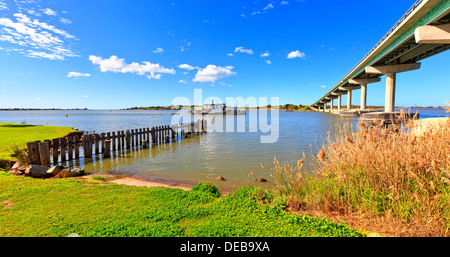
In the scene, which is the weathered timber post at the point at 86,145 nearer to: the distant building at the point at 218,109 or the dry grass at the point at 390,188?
the dry grass at the point at 390,188

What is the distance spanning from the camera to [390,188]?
3898 mm

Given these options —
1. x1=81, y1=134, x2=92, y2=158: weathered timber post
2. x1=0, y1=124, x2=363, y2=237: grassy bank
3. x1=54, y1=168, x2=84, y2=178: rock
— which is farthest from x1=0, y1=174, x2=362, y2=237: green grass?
x1=81, y1=134, x2=92, y2=158: weathered timber post

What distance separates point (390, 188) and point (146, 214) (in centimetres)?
474

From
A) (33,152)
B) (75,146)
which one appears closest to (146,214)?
(33,152)

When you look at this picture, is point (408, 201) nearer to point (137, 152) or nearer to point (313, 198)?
point (313, 198)

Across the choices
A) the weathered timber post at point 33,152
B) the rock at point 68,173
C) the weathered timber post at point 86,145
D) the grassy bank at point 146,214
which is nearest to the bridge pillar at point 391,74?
the grassy bank at point 146,214

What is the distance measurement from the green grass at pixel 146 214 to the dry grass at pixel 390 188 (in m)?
0.69

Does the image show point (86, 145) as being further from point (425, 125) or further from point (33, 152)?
point (425, 125)

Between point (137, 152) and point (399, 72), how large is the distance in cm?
4454

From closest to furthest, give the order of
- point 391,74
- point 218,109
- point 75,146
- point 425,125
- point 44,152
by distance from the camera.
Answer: point 425,125 < point 44,152 < point 75,146 < point 391,74 < point 218,109

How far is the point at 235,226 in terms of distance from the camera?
374 centimetres

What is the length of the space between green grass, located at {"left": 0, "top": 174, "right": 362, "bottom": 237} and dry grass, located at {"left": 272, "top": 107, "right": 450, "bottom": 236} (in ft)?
2.25

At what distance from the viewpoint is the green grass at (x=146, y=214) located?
3604 millimetres
